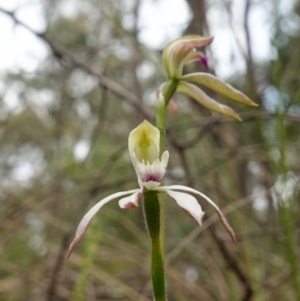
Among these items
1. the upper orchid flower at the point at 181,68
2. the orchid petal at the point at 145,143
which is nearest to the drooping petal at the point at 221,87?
the upper orchid flower at the point at 181,68

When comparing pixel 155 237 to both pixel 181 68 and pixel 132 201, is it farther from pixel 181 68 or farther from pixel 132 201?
pixel 181 68

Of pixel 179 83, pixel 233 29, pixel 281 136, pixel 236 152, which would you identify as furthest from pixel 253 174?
pixel 179 83

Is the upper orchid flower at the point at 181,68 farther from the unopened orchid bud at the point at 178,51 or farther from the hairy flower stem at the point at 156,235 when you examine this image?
the hairy flower stem at the point at 156,235

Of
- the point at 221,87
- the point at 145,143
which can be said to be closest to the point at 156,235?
the point at 145,143

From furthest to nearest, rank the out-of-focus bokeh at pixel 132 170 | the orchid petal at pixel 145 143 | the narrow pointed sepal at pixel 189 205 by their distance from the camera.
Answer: the out-of-focus bokeh at pixel 132 170 → the orchid petal at pixel 145 143 → the narrow pointed sepal at pixel 189 205

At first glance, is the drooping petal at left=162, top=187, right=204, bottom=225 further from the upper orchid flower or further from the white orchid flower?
the upper orchid flower

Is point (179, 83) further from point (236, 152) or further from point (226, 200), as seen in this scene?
point (226, 200)

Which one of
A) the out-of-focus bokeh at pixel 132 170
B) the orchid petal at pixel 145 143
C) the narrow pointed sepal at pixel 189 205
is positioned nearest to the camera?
the narrow pointed sepal at pixel 189 205
